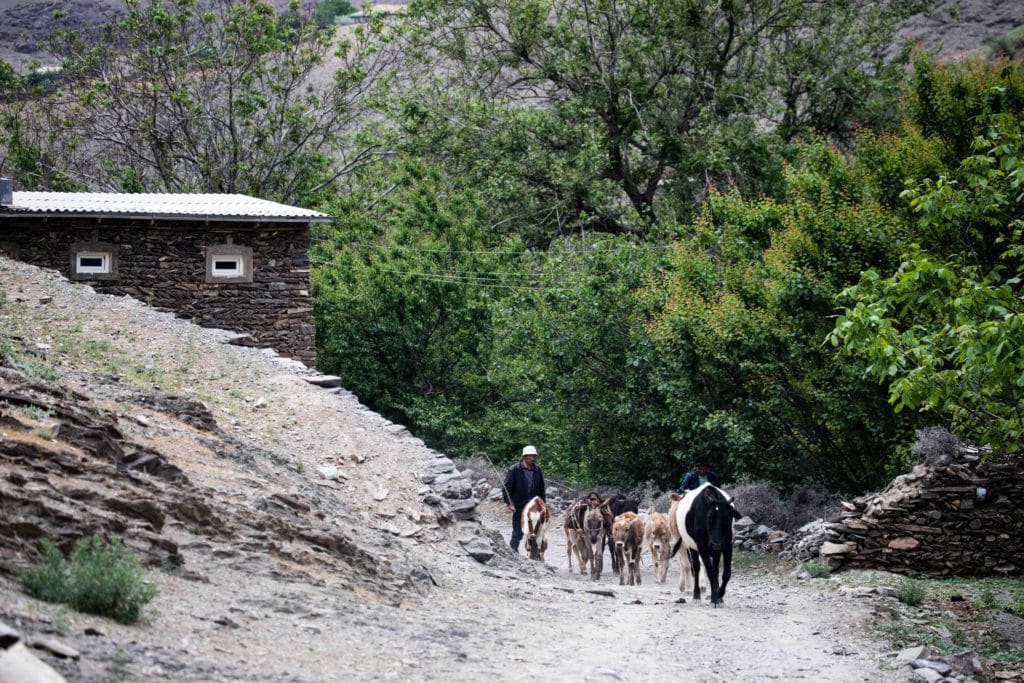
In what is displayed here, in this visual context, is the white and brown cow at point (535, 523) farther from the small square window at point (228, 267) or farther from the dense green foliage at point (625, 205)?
the small square window at point (228, 267)

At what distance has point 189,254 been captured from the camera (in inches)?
925

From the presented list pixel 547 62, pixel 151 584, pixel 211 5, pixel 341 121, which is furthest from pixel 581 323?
pixel 211 5

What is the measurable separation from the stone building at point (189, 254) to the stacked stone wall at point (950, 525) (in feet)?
39.2

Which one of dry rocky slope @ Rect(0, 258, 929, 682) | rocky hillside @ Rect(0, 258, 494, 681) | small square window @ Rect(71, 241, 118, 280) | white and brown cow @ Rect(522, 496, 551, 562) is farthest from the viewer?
small square window @ Rect(71, 241, 118, 280)

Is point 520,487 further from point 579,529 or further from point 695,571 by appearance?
point 695,571

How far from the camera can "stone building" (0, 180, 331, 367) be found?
22859 mm

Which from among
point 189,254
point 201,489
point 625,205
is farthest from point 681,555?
point 625,205

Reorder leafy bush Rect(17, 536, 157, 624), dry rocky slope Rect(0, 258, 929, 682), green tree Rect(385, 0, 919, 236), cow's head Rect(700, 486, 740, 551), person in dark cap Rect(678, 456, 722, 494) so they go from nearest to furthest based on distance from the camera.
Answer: leafy bush Rect(17, 536, 157, 624)
dry rocky slope Rect(0, 258, 929, 682)
cow's head Rect(700, 486, 740, 551)
person in dark cap Rect(678, 456, 722, 494)
green tree Rect(385, 0, 919, 236)

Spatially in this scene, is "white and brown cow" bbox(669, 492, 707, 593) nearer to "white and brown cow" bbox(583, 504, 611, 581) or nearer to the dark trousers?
"white and brown cow" bbox(583, 504, 611, 581)

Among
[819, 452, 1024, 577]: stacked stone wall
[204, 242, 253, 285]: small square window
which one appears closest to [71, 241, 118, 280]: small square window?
[204, 242, 253, 285]: small square window

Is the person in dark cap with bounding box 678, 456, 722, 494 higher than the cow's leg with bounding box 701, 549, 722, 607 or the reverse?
higher

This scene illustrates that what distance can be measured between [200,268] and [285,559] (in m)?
13.9

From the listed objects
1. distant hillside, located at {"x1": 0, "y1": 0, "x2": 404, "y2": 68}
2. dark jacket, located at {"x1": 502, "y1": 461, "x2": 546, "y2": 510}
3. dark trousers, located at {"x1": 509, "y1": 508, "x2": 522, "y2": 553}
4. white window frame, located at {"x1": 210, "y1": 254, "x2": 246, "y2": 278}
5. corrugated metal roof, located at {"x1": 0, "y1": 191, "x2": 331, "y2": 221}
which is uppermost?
distant hillside, located at {"x1": 0, "y1": 0, "x2": 404, "y2": 68}

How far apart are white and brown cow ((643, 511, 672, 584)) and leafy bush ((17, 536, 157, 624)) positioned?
1130cm
